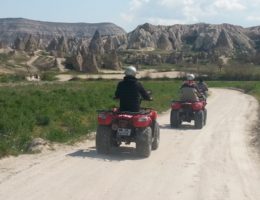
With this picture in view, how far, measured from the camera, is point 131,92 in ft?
44.1

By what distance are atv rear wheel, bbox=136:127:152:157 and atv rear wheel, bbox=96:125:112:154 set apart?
2.28 ft

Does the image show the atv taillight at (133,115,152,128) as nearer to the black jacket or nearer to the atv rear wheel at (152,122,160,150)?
the black jacket

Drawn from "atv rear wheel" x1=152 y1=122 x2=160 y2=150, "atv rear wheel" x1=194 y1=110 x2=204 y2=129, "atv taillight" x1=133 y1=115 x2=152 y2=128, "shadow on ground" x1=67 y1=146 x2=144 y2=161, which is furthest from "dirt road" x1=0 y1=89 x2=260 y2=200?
"atv rear wheel" x1=194 y1=110 x2=204 y2=129

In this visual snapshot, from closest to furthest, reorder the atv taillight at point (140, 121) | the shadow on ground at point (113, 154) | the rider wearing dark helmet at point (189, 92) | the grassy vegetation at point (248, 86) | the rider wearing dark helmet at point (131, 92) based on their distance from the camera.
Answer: the shadow on ground at point (113, 154)
the atv taillight at point (140, 121)
the rider wearing dark helmet at point (131, 92)
the rider wearing dark helmet at point (189, 92)
the grassy vegetation at point (248, 86)

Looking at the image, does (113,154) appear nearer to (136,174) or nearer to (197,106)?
(136,174)

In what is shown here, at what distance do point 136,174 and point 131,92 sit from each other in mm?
2980

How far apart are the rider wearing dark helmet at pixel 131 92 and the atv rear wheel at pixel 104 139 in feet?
2.39

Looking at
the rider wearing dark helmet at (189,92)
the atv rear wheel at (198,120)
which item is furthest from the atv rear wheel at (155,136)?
the rider wearing dark helmet at (189,92)

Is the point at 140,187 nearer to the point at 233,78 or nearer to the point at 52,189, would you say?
the point at 52,189

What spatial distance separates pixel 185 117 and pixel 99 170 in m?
10.2

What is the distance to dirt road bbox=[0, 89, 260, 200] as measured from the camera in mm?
9234

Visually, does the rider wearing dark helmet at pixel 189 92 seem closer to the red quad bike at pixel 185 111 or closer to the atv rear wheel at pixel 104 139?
the red quad bike at pixel 185 111

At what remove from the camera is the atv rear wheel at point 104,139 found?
1317 centimetres

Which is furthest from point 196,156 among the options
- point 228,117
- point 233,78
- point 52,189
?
point 233,78
